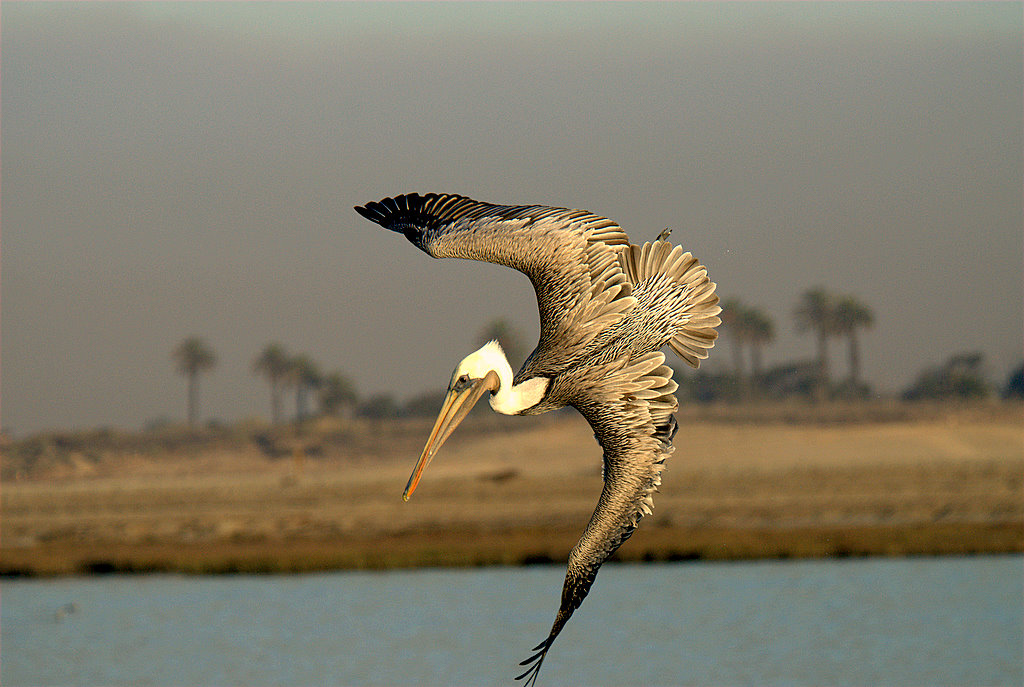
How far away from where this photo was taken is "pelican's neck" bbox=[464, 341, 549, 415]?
7738 millimetres

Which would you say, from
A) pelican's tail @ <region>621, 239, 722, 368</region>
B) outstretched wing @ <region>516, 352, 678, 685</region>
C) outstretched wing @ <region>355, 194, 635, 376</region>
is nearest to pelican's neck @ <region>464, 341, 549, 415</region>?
outstretched wing @ <region>355, 194, 635, 376</region>

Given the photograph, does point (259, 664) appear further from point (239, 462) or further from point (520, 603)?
point (239, 462)

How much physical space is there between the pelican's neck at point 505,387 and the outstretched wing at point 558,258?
172mm

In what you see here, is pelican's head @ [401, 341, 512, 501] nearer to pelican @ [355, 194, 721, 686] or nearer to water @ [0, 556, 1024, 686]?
pelican @ [355, 194, 721, 686]

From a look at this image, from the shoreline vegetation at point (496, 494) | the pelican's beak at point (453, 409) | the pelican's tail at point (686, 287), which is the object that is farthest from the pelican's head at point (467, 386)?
the shoreline vegetation at point (496, 494)

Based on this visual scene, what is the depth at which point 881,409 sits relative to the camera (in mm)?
98625

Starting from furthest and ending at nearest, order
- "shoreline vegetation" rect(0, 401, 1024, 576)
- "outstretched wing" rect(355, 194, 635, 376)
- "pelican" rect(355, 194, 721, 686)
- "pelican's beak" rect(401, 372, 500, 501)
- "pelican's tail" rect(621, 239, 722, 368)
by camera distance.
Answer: "shoreline vegetation" rect(0, 401, 1024, 576), "pelican's tail" rect(621, 239, 722, 368), "outstretched wing" rect(355, 194, 635, 376), "pelican" rect(355, 194, 721, 686), "pelican's beak" rect(401, 372, 500, 501)

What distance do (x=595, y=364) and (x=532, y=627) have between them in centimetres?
2428

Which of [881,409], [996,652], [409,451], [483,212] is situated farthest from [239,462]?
[483,212]

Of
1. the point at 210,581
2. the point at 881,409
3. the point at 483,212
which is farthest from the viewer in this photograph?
the point at 881,409

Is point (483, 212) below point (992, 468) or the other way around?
the other way around

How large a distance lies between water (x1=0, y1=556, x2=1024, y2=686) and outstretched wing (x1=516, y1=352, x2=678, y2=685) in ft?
58.3

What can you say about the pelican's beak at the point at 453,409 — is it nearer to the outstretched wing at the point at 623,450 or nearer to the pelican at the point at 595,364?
the pelican at the point at 595,364

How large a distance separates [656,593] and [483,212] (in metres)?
26.2
